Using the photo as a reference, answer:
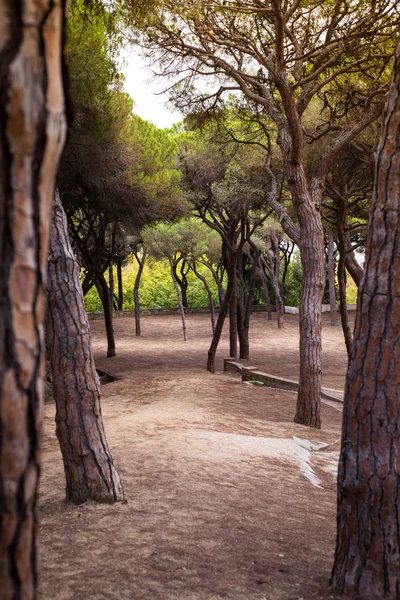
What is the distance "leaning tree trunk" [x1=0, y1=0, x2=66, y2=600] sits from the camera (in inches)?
48.5

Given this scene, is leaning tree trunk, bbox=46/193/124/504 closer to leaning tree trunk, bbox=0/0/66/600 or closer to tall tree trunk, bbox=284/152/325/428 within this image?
leaning tree trunk, bbox=0/0/66/600

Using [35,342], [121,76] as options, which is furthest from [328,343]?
[35,342]

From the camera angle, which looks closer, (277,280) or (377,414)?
(377,414)

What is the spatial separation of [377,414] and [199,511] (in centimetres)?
194

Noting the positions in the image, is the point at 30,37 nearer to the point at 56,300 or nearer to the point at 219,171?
the point at 56,300

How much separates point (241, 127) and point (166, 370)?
5.69m

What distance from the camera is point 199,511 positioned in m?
4.59

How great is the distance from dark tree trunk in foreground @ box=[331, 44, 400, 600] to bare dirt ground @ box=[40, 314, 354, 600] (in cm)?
28

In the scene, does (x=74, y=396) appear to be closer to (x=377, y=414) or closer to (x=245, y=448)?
(x=377, y=414)

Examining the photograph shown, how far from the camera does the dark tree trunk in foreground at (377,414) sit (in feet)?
9.80

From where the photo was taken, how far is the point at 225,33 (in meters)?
11.0

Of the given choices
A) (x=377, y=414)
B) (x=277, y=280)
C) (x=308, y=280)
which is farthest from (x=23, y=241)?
(x=277, y=280)

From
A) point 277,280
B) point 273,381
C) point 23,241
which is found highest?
point 277,280

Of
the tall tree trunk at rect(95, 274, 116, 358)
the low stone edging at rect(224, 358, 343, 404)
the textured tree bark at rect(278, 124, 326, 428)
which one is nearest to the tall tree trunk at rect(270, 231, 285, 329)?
the tall tree trunk at rect(95, 274, 116, 358)
